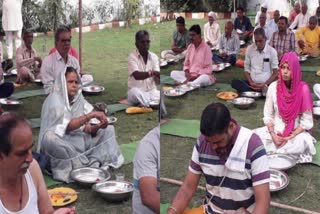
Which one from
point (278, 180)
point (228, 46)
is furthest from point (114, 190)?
point (228, 46)

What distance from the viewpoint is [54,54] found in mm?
3938

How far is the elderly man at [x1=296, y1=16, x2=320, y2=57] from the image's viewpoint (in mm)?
7227

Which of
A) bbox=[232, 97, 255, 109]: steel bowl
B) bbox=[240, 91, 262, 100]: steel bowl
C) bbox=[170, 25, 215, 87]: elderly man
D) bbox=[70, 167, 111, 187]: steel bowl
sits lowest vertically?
bbox=[70, 167, 111, 187]: steel bowl

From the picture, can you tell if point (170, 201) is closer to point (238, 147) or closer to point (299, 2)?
point (238, 147)

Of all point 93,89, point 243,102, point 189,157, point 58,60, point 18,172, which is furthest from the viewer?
point 243,102

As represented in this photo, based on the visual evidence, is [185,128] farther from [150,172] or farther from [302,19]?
[302,19]

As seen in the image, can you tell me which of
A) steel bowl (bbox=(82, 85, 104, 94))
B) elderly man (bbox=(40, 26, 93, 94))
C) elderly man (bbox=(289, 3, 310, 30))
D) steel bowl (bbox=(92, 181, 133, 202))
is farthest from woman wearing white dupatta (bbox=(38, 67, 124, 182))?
elderly man (bbox=(289, 3, 310, 30))

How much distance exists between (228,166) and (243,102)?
9.53 feet

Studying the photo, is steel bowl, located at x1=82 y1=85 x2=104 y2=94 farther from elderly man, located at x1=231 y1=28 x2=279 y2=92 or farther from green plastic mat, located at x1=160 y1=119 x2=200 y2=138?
elderly man, located at x1=231 y1=28 x2=279 y2=92

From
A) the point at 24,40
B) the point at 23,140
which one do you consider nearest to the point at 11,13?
the point at 24,40

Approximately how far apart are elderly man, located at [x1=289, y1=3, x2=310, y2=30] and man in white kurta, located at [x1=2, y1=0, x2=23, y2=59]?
4.48 m

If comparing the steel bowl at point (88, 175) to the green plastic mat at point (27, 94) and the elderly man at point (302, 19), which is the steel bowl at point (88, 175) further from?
the elderly man at point (302, 19)

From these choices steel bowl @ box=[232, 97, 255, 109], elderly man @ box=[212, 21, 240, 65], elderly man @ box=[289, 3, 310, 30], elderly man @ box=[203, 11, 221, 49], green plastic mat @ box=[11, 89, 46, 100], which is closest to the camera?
steel bowl @ box=[232, 97, 255, 109]

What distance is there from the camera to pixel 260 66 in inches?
207
